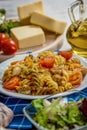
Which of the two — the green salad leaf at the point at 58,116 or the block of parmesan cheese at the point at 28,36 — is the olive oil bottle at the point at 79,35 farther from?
the green salad leaf at the point at 58,116

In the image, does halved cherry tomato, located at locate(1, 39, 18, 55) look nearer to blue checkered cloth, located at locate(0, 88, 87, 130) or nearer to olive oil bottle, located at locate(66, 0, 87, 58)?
olive oil bottle, located at locate(66, 0, 87, 58)

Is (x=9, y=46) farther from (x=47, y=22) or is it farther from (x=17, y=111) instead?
(x=17, y=111)

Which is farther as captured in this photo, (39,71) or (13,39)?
(13,39)

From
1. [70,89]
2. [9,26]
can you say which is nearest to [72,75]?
[70,89]

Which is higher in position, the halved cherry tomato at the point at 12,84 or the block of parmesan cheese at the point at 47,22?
the halved cherry tomato at the point at 12,84

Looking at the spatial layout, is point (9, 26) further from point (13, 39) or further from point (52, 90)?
point (52, 90)

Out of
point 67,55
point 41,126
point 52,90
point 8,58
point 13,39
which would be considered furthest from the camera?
point 13,39

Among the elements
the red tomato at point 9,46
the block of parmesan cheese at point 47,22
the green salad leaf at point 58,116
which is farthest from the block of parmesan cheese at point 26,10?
the green salad leaf at point 58,116
